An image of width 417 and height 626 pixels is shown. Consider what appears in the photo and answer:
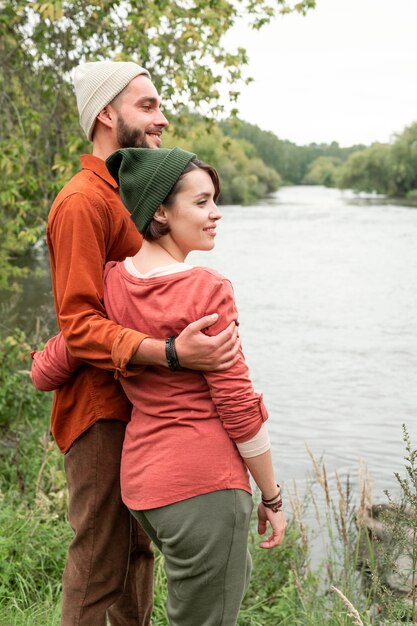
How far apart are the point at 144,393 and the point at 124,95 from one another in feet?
3.30

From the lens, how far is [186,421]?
2.28m

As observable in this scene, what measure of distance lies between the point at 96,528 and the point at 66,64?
5865 mm

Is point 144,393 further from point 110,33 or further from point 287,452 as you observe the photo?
point 287,452

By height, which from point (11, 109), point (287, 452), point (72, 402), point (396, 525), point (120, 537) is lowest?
point (287, 452)

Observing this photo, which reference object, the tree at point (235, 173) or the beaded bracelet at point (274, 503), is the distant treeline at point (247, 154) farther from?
the beaded bracelet at point (274, 503)

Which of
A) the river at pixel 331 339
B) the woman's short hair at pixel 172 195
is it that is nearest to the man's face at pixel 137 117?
the woman's short hair at pixel 172 195

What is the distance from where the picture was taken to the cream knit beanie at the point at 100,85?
268cm

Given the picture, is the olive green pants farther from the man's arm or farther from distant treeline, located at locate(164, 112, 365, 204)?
distant treeline, located at locate(164, 112, 365, 204)

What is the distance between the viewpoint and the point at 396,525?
248 cm

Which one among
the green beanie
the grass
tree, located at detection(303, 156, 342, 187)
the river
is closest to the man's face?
the green beanie

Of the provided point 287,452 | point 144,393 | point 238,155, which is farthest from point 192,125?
point 238,155

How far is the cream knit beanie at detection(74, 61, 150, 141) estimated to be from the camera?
2.68 metres

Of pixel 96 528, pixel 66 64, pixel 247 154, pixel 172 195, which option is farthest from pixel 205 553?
pixel 247 154

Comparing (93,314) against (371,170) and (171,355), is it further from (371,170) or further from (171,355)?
(371,170)
